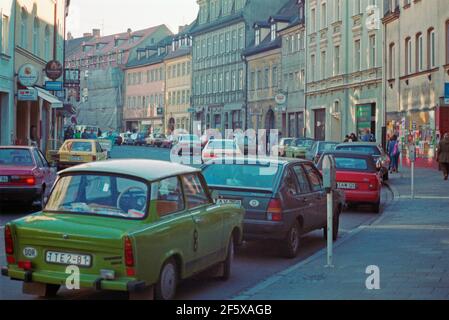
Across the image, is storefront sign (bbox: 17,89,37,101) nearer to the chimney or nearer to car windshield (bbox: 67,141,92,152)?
car windshield (bbox: 67,141,92,152)

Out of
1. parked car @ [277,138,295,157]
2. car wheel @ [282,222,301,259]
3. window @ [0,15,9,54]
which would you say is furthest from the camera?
parked car @ [277,138,295,157]

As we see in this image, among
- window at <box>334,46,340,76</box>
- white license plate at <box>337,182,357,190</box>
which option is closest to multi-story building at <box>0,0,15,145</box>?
white license plate at <box>337,182,357,190</box>

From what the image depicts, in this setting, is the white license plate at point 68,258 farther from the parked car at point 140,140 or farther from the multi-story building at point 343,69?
the parked car at point 140,140

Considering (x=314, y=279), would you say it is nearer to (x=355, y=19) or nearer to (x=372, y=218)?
(x=372, y=218)

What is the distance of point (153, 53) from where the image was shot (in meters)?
107

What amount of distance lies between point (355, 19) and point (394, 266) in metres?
41.5

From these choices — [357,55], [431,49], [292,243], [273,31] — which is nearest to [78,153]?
[431,49]

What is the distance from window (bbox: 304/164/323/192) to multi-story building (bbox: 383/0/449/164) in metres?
19.3

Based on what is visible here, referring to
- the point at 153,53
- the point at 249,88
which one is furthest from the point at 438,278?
the point at 153,53

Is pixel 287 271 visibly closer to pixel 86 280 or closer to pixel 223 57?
pixel 86 280

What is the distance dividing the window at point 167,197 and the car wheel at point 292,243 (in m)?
3.50

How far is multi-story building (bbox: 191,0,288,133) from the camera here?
78250 mm

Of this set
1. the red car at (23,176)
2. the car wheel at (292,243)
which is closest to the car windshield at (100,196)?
the car wheel at (292,243)

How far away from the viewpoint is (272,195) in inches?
474
